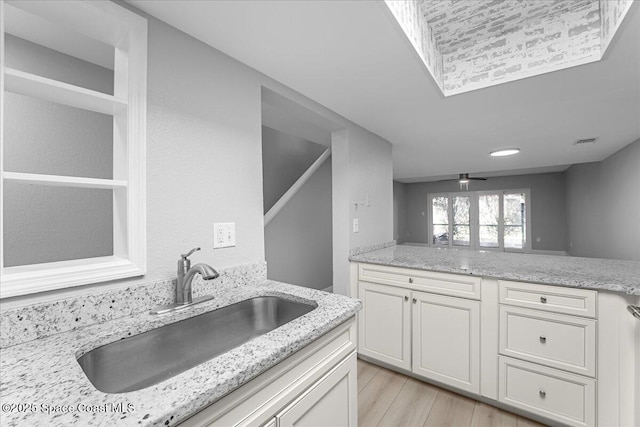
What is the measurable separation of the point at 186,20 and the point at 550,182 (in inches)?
370

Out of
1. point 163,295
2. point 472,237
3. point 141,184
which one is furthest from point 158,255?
point 472,237

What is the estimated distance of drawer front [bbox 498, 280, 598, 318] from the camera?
1.48m

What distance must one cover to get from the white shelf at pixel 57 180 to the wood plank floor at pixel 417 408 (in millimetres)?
1880

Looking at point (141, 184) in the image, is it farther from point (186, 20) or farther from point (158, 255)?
point (186, 20)

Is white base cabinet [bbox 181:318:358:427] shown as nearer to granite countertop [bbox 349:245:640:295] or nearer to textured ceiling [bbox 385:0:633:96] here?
granite countertop [bbox 349:245:640:295]

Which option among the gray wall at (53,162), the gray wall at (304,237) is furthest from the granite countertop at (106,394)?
the gray wall at (304,237)

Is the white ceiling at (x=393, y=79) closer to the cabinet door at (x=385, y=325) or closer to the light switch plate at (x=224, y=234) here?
the light switch plate at (x=224, y=234)

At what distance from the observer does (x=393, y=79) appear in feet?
5.46

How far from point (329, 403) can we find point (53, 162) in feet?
6.49

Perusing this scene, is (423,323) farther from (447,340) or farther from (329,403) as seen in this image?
(329,403)

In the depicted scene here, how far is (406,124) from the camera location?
2523 mm

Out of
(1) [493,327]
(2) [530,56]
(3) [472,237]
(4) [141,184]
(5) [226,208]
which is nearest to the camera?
(4) [141,184]

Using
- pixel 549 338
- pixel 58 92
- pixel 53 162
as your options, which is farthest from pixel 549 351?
pixel 53 162

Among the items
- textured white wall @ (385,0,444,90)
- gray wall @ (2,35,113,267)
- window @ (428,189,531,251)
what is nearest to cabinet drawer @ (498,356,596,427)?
textured white wall @ (385,0,444,90)
